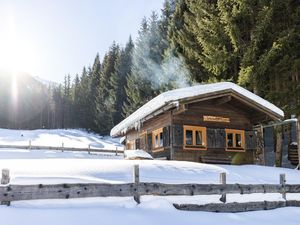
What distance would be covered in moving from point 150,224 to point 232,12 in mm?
18661

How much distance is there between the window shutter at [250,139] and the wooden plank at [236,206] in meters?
9.62

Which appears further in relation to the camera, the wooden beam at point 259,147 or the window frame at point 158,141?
the wooden beam at point 259,147

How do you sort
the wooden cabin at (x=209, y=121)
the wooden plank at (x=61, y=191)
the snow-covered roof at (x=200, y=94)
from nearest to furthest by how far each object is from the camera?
1. the wooden plank at (x=61, y=191)
2. the snow-covered roof at (x=200, y=94)
3. the wooden cabin at (x=209, y=121)

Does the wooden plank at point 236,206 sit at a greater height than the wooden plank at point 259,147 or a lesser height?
lesser

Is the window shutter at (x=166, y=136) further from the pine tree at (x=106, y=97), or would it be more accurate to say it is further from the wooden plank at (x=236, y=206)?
the pine tree at (x=106, y=97)

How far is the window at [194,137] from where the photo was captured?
62.6 feet

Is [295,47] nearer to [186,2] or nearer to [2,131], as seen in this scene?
[186,2]

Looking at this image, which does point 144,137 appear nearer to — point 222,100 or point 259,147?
point 222,100

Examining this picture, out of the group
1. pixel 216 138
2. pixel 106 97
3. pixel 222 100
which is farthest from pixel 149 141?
pixel 106 97

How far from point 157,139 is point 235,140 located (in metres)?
4.80

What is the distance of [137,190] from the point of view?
28.0 feet

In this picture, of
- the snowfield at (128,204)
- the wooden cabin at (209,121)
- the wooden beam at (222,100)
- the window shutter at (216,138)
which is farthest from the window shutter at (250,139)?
the snowfield at (128,204)

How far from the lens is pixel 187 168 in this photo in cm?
1423

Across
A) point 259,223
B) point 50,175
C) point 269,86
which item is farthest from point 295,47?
point 50,175
